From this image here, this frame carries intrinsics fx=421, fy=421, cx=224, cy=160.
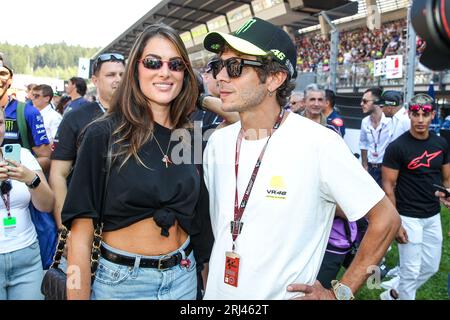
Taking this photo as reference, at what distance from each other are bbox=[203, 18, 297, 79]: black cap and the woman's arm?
3.71 feet

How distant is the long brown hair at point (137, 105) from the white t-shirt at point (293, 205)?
573 millimetres

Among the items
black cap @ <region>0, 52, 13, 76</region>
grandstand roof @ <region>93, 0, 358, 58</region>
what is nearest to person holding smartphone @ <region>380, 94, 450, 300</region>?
black cap @ <region>0, 52, 13, 76</region>

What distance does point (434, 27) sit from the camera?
1.31 meters

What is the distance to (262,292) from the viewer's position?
76.1 inches

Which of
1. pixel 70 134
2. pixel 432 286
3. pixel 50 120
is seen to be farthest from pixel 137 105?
pixel 50 120

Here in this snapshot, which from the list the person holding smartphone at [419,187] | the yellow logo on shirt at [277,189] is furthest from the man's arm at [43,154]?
the person holding smartphone at [419,187]

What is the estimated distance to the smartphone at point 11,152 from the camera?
2561mm

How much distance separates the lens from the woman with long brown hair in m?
1.90

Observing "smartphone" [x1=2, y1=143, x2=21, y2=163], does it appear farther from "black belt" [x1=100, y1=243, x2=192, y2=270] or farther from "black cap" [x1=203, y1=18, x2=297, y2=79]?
"black cap" [x1=203, y1=18, x2=297, y2=79]

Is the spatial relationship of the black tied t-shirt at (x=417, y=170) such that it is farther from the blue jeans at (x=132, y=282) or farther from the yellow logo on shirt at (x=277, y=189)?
the blue jeans at (x=132, y=282)

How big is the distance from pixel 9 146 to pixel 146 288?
130cm

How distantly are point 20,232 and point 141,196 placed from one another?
4.15 ft

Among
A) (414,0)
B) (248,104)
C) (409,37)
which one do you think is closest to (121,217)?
(248,104)

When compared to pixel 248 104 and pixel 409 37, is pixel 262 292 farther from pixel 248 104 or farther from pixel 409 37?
pixel 409 37
